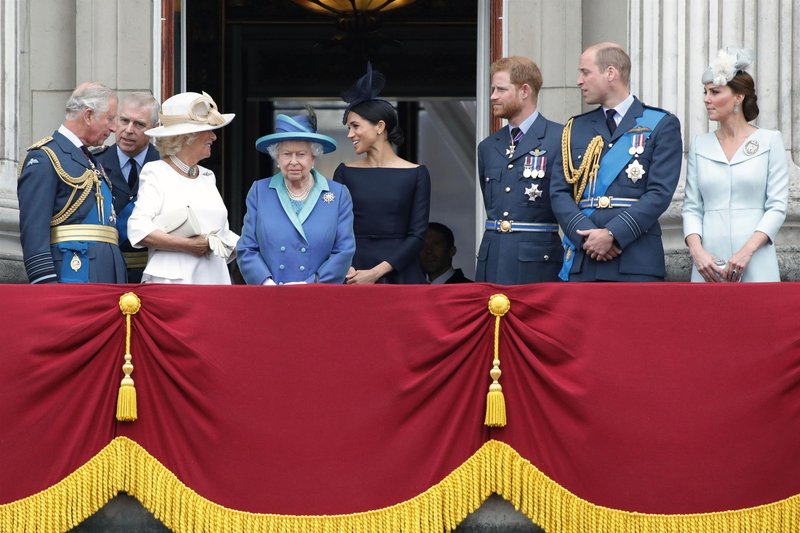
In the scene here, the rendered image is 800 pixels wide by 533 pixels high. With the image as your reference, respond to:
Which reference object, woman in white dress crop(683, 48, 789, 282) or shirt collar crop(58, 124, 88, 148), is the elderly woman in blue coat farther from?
woman in white dress crop(683, 48, 789, 282)

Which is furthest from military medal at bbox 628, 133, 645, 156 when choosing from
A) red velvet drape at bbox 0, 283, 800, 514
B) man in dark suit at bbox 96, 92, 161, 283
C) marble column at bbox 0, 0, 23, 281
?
marble column at bbox 0, 0, 23, 281

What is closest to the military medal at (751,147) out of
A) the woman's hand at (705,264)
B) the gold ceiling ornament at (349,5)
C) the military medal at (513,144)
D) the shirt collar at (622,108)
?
the woman's hand at (705,264)

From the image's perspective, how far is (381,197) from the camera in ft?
25.1

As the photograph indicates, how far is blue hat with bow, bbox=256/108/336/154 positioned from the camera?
7090 mm

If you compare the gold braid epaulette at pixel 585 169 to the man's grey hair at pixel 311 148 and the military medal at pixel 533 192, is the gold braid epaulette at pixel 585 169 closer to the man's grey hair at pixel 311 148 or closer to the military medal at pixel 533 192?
the military medal at pixel 533 192

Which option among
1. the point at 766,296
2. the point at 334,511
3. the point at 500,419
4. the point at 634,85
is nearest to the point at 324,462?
the point at 334,511

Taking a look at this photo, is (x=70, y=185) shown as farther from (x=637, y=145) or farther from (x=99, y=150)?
(x=637, y=145)

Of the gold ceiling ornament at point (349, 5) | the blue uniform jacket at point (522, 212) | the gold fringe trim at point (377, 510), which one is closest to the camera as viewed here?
the gold fringe trim at point (377, 510)

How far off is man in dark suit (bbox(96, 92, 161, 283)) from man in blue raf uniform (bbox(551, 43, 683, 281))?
199 cm

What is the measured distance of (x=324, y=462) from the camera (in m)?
6.30

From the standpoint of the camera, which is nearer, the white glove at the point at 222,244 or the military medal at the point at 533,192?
the white glove at the point at 222,244

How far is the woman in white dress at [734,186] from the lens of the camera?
706 centimetres

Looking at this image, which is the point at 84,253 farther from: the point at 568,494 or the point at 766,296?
the point at 766,296

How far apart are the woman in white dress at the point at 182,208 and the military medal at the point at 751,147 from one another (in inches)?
91.5
